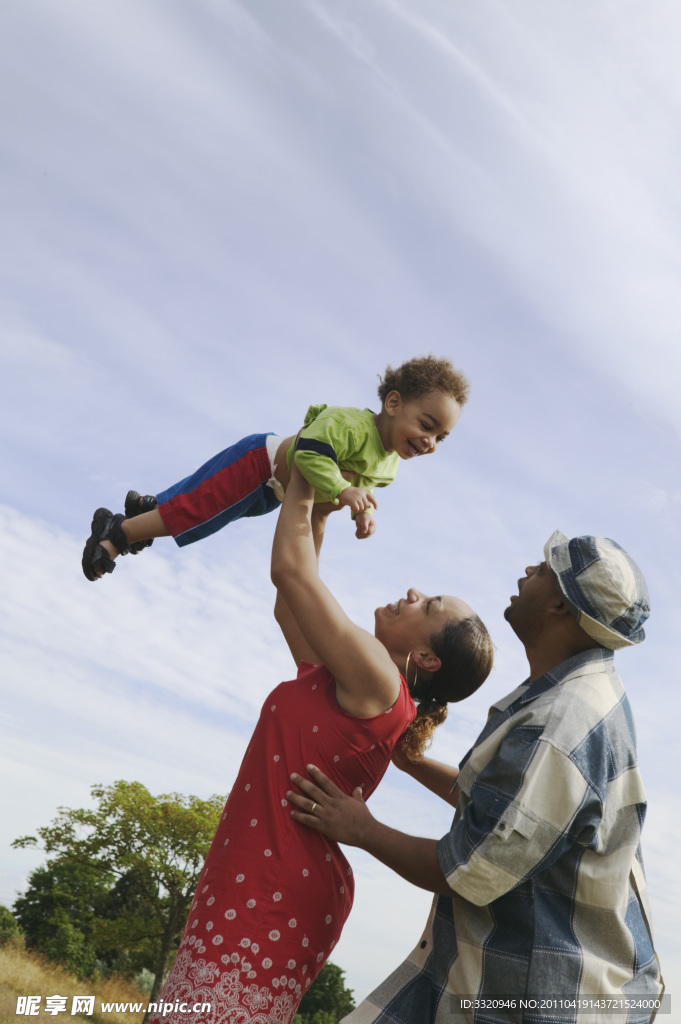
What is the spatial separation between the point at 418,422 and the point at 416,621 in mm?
1516

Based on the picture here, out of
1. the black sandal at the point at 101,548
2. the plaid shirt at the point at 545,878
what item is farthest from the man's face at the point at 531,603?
the black sandal at the point at 101,548

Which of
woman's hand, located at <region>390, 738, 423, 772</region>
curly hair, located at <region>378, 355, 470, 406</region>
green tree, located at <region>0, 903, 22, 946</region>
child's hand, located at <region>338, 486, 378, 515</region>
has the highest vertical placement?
curly hair, located at <region>378, 355, 470, 406</region>

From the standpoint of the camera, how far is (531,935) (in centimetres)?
228

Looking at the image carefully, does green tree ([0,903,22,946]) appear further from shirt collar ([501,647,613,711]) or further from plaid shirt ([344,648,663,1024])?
shirt collar ([501,647,613,711])

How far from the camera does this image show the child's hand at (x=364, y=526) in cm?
343

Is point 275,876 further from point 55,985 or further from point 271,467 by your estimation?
point 55,985

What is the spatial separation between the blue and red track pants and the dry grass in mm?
13070

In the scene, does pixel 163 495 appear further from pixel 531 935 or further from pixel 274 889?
pixel 531 935

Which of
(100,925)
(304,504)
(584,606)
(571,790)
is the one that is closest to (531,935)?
(571,790)

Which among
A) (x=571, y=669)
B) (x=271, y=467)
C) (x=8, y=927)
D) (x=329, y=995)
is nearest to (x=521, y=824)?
(x=571, y=669)

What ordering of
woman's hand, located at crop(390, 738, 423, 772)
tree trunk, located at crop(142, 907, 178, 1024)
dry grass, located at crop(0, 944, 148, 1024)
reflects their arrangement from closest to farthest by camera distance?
woman's hand, located at crop(390, 738, 423, 772) < dry grass, located at crop(0, 944, 148, 1024) < tree trunk, located at crop(142, 907, 178, 1024)

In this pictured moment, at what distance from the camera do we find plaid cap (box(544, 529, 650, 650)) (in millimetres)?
2555

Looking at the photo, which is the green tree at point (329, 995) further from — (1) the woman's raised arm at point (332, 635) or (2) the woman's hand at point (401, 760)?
(1) the woman's raised arm at point (332, 635)

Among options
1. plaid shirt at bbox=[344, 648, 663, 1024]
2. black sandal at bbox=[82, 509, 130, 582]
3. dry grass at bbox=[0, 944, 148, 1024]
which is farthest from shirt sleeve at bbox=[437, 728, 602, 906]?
dry grass at bbox=[0, 944, 148, 1024]
